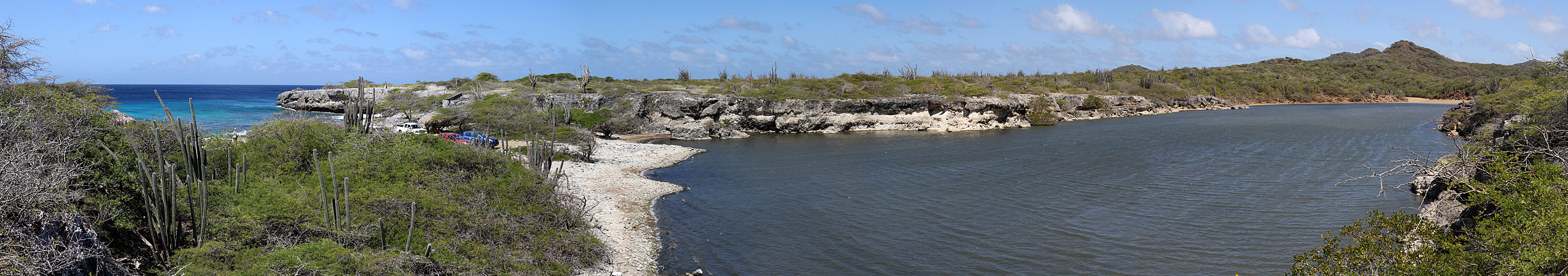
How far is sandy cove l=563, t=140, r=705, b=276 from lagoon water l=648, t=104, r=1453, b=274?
2.19 feet

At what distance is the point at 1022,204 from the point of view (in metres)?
23.1

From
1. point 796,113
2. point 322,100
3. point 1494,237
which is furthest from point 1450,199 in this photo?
point 322,100

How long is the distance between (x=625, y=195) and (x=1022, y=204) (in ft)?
43.9

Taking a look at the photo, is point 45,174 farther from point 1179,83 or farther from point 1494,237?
point 1179,83

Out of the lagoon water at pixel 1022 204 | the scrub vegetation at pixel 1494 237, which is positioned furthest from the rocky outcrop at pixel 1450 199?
the lagoon water at pixel 1022 204

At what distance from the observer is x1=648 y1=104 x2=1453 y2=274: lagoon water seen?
16703mm

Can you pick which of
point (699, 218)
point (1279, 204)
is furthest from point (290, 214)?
point (1279, 204)

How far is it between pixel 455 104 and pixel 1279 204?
2056 inches

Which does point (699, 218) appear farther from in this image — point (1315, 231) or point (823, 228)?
point (1315, 231)

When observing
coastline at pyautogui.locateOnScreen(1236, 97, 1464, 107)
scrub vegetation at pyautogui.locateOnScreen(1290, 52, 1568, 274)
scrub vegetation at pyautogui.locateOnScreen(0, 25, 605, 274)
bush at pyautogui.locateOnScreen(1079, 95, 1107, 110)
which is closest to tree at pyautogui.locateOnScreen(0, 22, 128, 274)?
scrub vegetation at pyautogui.locateOnScreen(0, 25, 605, 274)

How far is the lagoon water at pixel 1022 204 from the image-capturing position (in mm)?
16703

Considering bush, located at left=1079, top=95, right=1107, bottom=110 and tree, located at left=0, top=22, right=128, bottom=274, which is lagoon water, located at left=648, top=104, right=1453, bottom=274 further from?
bush, located at left=1079, top=95, right=1107, bottom=110

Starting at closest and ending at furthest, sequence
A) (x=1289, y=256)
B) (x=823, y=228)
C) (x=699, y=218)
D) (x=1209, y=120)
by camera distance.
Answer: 1. (x=1289, y=256)
2. (x=823, y=228)
3. (x=699, y=218)
4. (x=1209, y=120)

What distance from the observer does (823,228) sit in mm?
19953
